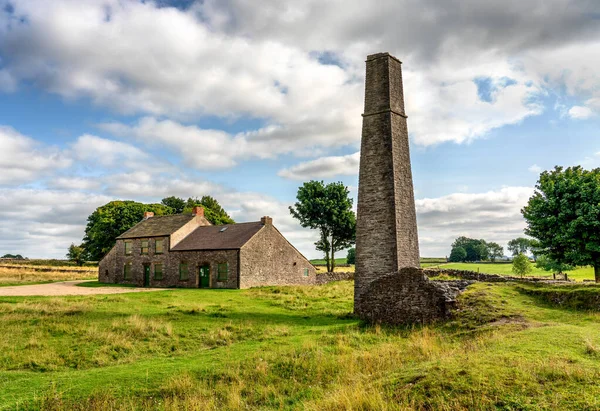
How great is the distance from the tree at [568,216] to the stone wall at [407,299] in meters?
12.4

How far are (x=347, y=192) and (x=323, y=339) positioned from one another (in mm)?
44861

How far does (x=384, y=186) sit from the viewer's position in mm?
23375

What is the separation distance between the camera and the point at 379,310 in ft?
67.3

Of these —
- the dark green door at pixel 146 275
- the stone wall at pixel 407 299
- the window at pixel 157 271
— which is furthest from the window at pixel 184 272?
the stone wall at pixel 407 299

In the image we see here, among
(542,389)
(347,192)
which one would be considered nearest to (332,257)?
(347,192)

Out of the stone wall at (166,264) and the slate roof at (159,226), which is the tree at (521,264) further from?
the slate roof at (159,226)

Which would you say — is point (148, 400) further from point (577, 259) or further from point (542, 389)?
point (577, 259)

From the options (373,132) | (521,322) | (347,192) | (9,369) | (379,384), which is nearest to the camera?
(379,384)

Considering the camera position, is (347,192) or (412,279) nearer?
(412,279)

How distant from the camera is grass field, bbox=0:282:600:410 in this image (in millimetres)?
7461

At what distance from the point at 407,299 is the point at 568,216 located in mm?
17285

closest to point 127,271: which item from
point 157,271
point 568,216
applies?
point 157,271

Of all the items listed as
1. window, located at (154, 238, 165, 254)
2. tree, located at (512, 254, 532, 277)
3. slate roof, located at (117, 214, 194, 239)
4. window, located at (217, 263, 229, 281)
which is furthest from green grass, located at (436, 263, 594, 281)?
Result: window, located at (154, 238, 165, 254)

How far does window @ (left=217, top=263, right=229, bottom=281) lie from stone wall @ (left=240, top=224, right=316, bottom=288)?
1751mm
